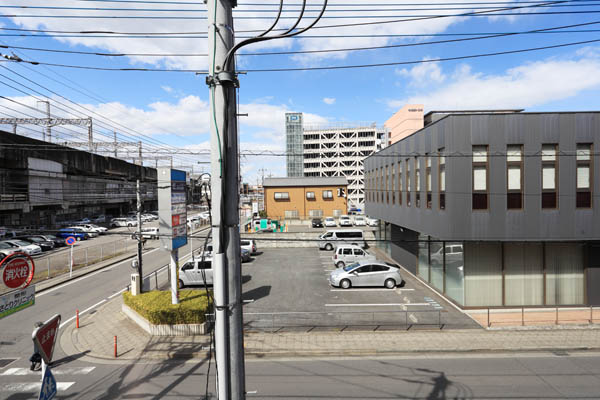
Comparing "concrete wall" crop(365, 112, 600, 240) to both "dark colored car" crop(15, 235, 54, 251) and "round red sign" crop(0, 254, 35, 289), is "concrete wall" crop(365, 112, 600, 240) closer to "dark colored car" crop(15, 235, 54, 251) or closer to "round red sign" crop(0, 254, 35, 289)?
"round red sign" crop(0, 254, 35, 289)

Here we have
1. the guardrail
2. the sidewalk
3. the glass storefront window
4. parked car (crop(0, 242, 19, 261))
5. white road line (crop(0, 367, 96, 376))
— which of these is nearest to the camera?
white road line (crop(0, 367, 96, 376))

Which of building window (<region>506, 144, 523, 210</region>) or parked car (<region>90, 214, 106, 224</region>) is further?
parked car (<region>90, 214, 106, 224</region>)

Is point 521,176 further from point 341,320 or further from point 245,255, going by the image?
point 245,255

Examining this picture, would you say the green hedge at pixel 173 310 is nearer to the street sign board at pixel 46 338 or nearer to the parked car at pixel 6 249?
the street sign board at pixel 46 338

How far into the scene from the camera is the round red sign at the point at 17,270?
775 cm

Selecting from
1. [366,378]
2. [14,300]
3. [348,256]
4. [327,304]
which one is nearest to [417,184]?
[348,256]

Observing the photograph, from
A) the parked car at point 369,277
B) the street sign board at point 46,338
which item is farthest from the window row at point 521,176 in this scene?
the street sign board at point 46,338

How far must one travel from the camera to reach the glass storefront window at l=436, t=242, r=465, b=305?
51.4ft

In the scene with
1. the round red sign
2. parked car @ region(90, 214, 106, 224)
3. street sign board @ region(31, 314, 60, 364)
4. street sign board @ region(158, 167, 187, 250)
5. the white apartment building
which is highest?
the white apartment building

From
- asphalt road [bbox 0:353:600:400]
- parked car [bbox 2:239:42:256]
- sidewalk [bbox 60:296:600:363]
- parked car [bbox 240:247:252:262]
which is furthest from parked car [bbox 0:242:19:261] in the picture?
asphalt road [bbox 0:353:600:400]

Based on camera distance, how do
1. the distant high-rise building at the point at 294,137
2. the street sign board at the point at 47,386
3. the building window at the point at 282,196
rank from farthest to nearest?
the distant high-rise building at the point at 294,137, the building window at the point at 282,196, the street sign board at the point at 47,386

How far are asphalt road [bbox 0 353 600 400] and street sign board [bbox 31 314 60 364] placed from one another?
4320 millimetres

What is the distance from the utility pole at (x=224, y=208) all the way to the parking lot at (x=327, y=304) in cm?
1002

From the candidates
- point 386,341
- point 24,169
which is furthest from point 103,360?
point 24,169
